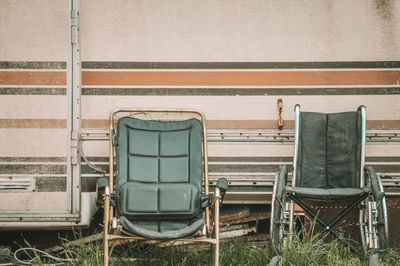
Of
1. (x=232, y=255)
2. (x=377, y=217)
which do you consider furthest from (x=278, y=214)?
(x=377, y=217)

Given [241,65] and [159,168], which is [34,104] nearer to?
[159,168]

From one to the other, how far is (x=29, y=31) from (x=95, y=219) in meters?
1.68

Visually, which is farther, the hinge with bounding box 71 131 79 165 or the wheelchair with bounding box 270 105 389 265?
the hinge with bounding box 71 131 79 165

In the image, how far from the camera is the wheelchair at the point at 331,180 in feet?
11.8

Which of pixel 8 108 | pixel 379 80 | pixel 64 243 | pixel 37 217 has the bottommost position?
pixel 64 243

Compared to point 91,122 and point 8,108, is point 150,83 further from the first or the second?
point 8,108

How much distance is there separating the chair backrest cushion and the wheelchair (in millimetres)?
670

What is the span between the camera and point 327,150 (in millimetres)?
4203

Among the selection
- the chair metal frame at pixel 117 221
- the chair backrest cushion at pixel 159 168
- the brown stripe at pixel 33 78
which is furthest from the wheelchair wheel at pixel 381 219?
the brown stripe at pixel 33 78

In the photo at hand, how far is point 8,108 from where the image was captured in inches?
161

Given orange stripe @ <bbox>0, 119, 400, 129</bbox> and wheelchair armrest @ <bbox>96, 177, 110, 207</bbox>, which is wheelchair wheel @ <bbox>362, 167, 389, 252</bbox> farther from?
wheelchair armrest @ <bbox>96, 177, 110, 207</bbox>

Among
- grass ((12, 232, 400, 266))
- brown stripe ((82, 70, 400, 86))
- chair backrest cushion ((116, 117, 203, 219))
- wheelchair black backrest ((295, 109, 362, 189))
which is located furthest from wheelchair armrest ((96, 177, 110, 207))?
wheelchair black backrest ((295, 109, 362, 189))

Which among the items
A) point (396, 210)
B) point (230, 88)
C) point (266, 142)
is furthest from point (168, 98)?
point (396, 210)

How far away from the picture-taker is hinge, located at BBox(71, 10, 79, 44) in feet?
13.4
